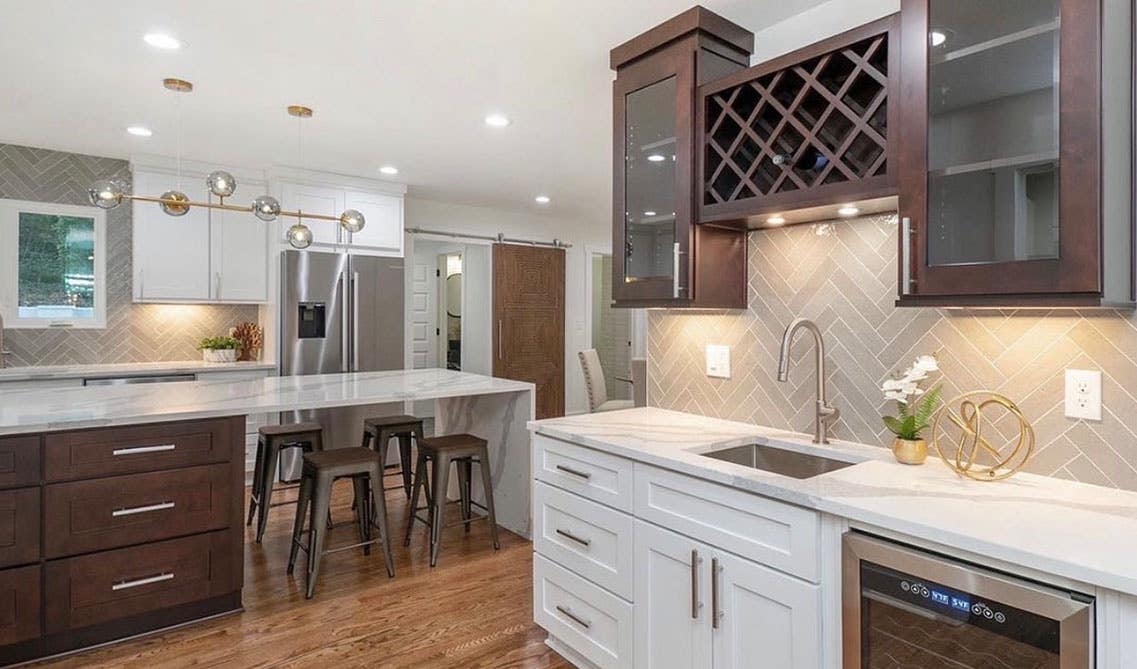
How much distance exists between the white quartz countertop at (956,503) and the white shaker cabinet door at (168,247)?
3.95 m

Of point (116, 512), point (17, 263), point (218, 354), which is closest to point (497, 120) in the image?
point (116, 512)

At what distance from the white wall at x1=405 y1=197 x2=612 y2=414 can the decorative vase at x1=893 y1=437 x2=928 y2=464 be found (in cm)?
517

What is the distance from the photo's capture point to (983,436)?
1.74 meters

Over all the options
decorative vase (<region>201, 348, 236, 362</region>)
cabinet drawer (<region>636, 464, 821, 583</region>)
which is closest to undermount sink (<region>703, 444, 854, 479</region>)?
cabinet drawer (<region>636, 464, 821, 583</region>)

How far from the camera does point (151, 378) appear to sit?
170 inches

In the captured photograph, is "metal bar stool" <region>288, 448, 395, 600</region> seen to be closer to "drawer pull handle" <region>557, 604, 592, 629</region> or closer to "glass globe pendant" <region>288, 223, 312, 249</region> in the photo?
"drawer pull handle" <region>557, 604, 592, 629</region>

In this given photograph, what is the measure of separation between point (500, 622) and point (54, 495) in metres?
1.71

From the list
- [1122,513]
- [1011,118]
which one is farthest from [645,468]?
[1011,118]

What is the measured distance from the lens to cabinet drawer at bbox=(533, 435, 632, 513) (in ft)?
6.52

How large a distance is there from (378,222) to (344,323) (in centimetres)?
93

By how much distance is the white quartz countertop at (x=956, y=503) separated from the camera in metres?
1.11

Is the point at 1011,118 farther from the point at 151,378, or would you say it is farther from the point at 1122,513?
the point at 151,378

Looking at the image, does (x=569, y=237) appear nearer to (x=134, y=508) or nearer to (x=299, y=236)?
(x=299, y=236)

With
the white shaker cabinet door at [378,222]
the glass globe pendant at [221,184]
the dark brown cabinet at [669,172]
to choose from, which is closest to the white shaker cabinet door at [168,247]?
the white shaker cabinet door at [378,222]
